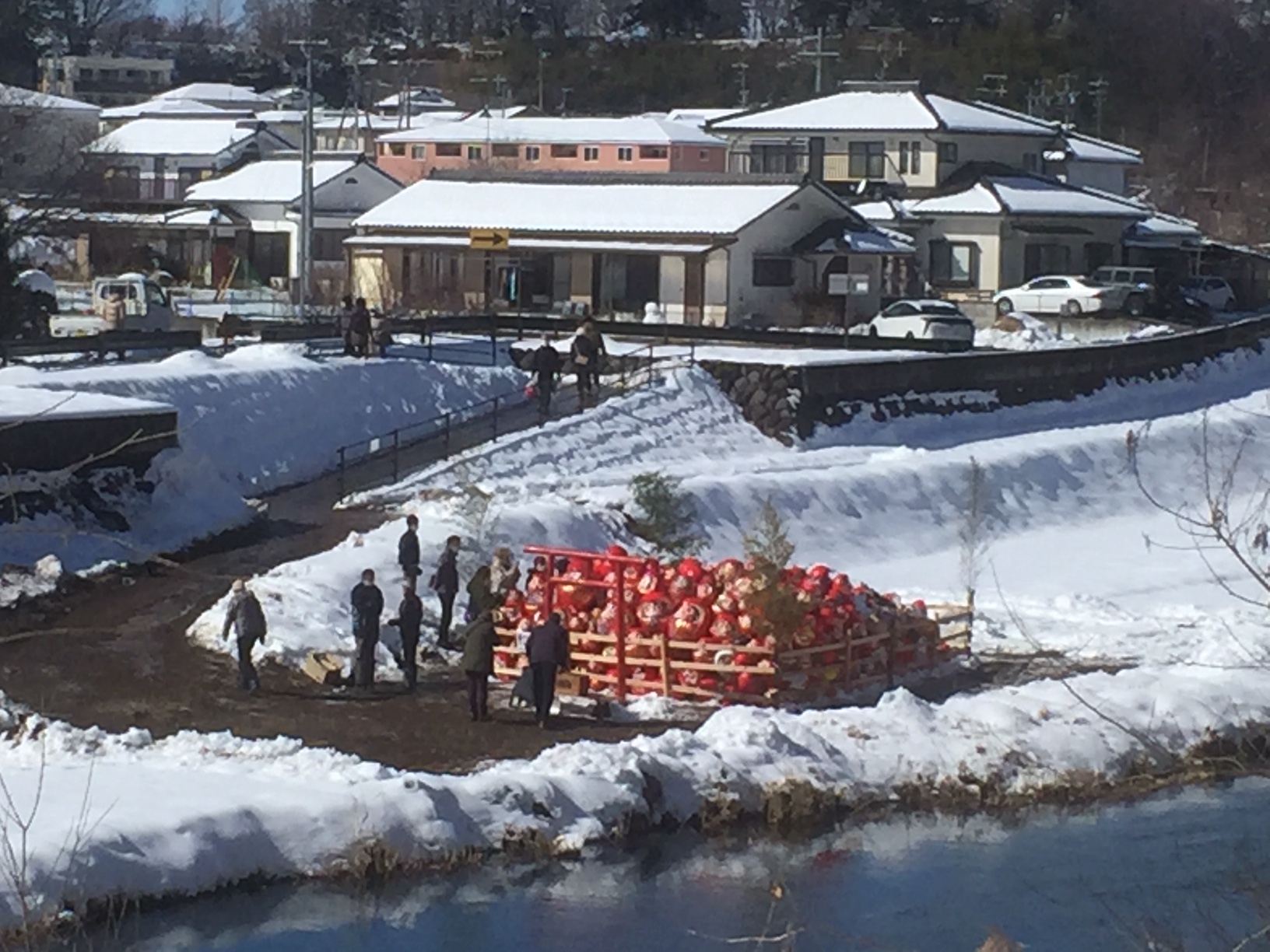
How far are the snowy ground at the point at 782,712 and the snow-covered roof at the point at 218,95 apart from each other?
64157 millimetres

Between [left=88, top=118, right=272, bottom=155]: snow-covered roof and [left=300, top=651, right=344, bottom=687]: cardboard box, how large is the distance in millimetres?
55195

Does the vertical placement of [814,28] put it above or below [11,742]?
above

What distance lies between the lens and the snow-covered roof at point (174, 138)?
252 ft

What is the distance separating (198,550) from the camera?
27.8 meters

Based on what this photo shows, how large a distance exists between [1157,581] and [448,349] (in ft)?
49.5

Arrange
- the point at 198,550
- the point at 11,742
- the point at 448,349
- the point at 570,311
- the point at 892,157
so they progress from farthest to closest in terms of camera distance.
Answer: the point at 892,157 < the point at 570,311 < the point at 448,349 < the point at 198,550 < the point at 11,742

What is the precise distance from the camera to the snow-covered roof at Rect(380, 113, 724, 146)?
73375mm

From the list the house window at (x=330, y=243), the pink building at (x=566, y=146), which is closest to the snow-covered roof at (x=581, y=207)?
the house window at (x=330, y=243)

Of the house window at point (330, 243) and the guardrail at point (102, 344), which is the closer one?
the guardrail at point (102, 344)

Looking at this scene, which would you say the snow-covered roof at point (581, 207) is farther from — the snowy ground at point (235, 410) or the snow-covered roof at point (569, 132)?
the snow-covered roof at point (569, 132)

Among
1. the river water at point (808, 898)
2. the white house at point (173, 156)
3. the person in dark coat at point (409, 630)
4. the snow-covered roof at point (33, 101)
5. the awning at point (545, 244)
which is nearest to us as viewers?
the river water at point (808, 898)

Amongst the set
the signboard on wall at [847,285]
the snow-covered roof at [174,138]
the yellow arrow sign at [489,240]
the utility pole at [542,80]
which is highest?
the utility pole at [542,80]

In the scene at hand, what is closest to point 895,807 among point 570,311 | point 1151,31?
point 570,311

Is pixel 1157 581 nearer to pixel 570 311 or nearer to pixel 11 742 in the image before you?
pixel 11 742
